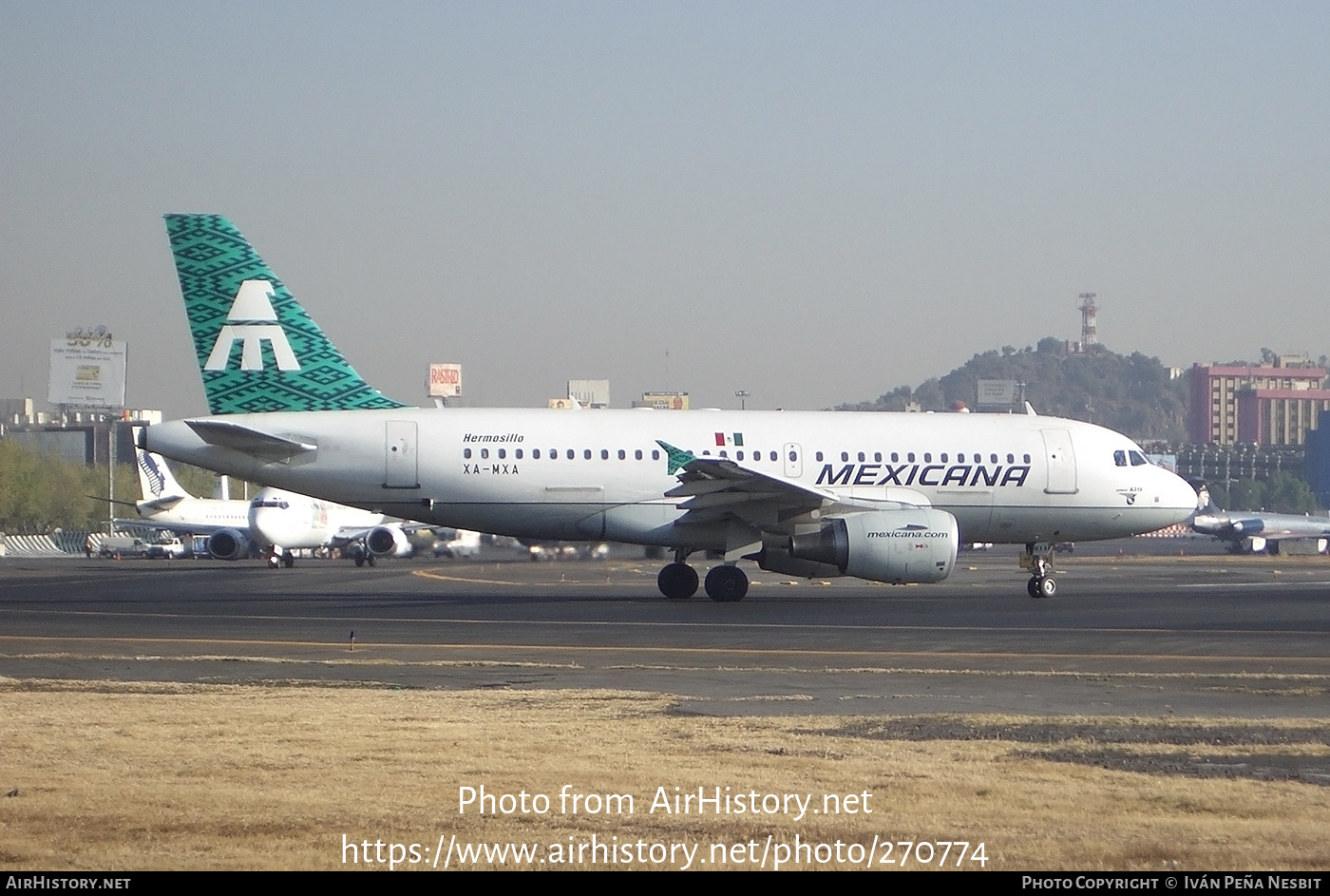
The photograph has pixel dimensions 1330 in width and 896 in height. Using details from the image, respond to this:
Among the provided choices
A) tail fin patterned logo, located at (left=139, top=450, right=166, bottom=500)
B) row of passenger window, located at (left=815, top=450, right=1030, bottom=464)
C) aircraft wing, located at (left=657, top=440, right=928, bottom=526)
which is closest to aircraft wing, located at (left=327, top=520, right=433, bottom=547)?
tail fin patterned logo, located at (left=139, top=450, right=166, bottom=500)

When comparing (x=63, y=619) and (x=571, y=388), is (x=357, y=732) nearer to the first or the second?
(x=63, y=619)

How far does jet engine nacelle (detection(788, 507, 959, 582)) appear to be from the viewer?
2675 cm

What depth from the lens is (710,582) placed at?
2847cm

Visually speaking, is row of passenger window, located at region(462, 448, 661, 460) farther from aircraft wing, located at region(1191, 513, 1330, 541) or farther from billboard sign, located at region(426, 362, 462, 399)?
billboard sign, located at region(426, 362, 462, 399)

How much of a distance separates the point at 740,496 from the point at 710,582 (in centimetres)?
182

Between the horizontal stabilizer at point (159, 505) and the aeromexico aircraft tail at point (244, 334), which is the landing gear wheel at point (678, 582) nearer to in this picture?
the aeromexico aircraft tail at point (244, 334)

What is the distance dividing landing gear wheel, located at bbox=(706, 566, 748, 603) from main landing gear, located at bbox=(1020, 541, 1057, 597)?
19.6 feet

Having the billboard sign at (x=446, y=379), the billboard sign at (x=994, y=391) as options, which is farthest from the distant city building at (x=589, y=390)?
the billboard sign at (x=994, y=391)

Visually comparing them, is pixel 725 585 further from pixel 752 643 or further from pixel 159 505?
pixel 159 505

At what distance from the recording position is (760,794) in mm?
9031

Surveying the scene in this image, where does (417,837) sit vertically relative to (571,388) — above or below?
below
